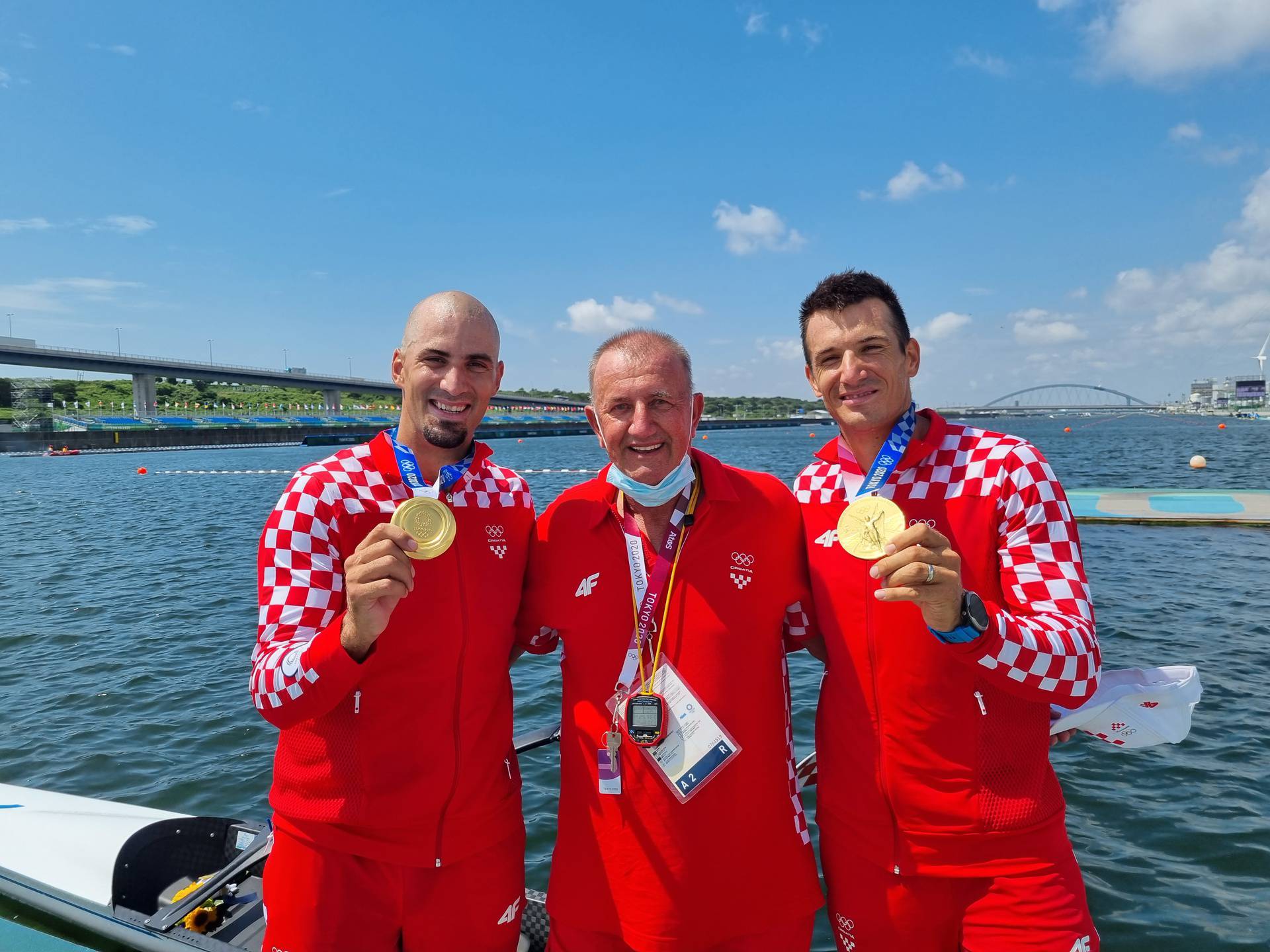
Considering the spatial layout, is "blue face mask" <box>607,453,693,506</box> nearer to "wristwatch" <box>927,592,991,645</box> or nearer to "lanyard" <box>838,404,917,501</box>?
"lanyard" <box>838,404,917,501</box>

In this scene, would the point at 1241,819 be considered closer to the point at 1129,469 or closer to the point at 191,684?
the point at 191,684

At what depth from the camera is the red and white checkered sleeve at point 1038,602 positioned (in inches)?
97.3

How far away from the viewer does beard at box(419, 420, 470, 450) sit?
3035 mm

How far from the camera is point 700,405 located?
127 inches

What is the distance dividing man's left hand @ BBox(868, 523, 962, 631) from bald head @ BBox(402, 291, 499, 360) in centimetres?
183

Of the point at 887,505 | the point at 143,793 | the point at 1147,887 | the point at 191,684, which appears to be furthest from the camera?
the point at 191,684

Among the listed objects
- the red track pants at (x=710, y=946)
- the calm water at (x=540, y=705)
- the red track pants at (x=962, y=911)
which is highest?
the red track pants at (x=962, y=911)

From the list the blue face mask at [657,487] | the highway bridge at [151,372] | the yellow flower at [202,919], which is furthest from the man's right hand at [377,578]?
the highway bridge at [151,372]

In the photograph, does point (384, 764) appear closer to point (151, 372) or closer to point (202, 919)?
point (202, 919)

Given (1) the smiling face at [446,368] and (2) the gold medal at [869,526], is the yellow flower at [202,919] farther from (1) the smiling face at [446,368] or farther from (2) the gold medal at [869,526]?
(2) the gold medal at [869,526]

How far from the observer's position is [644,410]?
287 cm

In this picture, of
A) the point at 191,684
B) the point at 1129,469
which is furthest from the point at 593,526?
the point at 1129,469

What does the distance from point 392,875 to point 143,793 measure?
22.3ft

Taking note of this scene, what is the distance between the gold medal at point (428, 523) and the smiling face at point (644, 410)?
656mm
